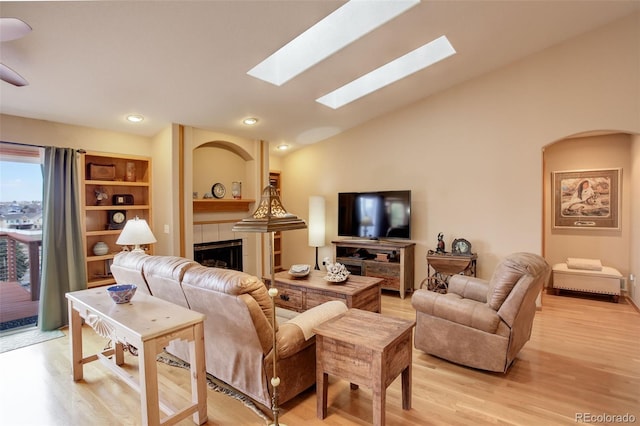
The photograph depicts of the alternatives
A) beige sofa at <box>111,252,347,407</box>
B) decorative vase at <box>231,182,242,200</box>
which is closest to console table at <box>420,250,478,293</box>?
beige sofa at <box>111,252,347,407</box>

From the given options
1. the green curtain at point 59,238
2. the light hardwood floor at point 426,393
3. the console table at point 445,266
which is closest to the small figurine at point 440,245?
the console table at point 445,266

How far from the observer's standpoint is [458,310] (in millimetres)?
2607

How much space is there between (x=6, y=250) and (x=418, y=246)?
A: 5310 millimetres

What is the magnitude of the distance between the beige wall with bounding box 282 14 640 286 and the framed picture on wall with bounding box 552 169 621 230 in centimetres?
152

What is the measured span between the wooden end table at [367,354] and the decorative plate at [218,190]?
3.42 metres

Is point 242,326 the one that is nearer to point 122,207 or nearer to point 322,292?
point 322,292

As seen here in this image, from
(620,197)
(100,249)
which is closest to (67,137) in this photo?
(100,249)

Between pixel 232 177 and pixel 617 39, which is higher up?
pixel 617 39

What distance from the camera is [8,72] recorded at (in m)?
1.94

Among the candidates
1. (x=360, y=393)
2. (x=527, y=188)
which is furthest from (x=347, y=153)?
(x=360, y=393)

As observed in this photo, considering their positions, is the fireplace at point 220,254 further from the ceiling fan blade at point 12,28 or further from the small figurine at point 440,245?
the ceiling fan blade at point 12,28

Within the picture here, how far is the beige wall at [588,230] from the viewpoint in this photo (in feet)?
15.0

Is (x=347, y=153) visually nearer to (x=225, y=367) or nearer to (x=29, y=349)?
(x=225, y=367)

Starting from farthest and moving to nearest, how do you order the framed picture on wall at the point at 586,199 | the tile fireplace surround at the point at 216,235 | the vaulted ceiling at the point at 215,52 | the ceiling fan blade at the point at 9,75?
the tile fireplace surround at the point at 216,235, the framed picture on wall at the point at 586,199, the vaulted ceiling at the point at 215,52, the ceiling fan blade at the point at 9,75
